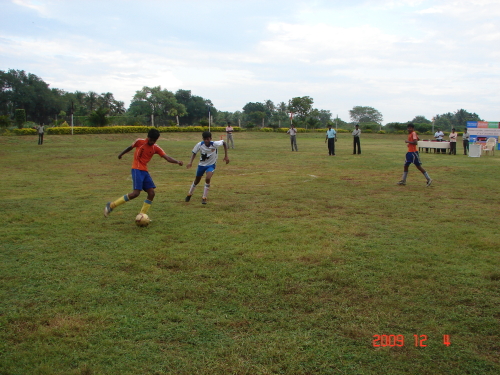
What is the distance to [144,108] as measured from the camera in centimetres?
9062

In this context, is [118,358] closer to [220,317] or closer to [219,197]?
[220,317]

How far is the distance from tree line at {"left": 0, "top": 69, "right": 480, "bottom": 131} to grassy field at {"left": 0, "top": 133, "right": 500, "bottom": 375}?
4755cm

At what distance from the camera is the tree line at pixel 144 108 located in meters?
70.4

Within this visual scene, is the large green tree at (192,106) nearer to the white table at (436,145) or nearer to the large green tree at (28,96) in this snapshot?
the large green tree at (28,96)

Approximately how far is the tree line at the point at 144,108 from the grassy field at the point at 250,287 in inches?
1872

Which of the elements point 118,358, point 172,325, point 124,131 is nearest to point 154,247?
point 172,325

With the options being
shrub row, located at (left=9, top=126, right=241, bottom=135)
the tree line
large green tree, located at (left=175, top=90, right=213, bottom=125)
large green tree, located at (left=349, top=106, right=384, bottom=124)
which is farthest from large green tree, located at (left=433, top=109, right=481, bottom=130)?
shrub row, located at (left=9, top=126, right=241, bottom=135)

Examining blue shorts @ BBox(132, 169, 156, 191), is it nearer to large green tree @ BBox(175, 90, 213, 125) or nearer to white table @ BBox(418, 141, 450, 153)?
white table @ BBox(418, 141, 450, 153)

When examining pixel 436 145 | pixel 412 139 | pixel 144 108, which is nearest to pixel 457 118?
pixel 144 108

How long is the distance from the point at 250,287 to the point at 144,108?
90556 mm

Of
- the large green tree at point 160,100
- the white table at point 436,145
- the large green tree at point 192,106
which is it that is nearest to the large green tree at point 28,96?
the large green tree at point 160,100

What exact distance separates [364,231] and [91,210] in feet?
19.2

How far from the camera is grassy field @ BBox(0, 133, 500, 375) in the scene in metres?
3.48

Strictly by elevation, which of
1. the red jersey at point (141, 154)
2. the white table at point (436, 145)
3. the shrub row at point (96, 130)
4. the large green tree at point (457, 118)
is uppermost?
the large green tree at point (457, 118)
